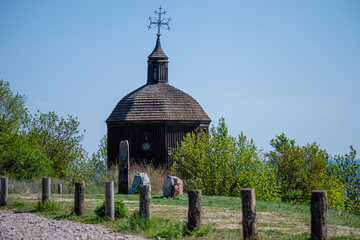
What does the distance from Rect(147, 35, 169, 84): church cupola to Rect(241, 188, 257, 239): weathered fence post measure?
27029 millimetres

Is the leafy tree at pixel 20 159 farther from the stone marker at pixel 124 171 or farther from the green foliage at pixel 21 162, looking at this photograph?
the stone marker at pixel 124 171

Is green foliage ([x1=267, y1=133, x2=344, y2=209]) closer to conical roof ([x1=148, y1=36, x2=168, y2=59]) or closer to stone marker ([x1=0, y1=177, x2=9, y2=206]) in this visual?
conical roof ([x1=148, y1=36, x2=168, y2=59])

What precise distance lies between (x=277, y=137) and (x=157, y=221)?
99.7ft

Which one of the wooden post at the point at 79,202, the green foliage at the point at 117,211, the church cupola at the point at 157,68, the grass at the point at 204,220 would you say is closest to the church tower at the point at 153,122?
the church cupola at the point at 157,68

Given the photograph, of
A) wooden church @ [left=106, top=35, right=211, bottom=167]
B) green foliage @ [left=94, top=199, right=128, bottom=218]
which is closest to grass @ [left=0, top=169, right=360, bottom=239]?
green foliage @ [left=94, top=199, right=128, bottom=218]

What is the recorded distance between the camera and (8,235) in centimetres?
1131

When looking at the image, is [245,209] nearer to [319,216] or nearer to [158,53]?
[319,216]

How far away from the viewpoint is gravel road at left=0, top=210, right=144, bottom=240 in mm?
11078

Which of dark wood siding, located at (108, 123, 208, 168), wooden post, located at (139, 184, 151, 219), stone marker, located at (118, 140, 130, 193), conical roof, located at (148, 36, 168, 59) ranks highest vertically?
conical roof, located at (148, 36, 168, 59)

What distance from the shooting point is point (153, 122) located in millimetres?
33125

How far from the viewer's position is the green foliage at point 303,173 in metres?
31.4

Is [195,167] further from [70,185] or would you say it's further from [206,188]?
[70,185]

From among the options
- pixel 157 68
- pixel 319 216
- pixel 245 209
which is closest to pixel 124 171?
pixel 245 209

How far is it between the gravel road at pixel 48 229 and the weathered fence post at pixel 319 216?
371 cm
